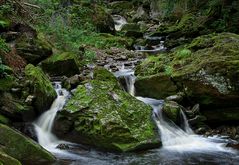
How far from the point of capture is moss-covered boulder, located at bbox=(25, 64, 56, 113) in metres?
9.67

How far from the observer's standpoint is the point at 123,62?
15.7 metres

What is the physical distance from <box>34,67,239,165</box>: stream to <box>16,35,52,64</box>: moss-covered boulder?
2.25 metres

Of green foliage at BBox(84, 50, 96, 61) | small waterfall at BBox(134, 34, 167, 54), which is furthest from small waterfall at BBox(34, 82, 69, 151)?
small waterfall at BBox(134, 34, 167, 54)

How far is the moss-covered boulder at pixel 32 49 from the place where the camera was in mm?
12273

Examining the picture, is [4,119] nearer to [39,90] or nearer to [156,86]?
[39,90]

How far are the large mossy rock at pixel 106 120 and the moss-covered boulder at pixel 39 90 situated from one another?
1.95 feet

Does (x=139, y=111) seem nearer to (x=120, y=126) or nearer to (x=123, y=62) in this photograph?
(x=120, y=126)

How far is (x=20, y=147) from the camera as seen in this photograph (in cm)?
768

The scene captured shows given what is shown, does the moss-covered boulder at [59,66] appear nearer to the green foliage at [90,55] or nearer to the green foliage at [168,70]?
the green foliage at [90,55]

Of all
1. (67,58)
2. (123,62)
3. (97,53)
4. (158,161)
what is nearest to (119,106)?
(158,161)

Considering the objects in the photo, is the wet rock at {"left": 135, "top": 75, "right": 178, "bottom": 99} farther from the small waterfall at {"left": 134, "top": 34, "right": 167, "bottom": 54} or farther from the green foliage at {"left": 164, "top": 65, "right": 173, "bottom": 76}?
the small waterfall at {"left": 134, "top": 34, "right": 167, "bottom": 54}

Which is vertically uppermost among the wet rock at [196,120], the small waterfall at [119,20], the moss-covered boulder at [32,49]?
the small waterfall at [119,20]

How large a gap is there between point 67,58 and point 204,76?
4610 mm

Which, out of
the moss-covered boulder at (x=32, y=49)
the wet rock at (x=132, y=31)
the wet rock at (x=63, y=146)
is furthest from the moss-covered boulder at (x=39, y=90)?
the wet rock at (x=132, y=31)
